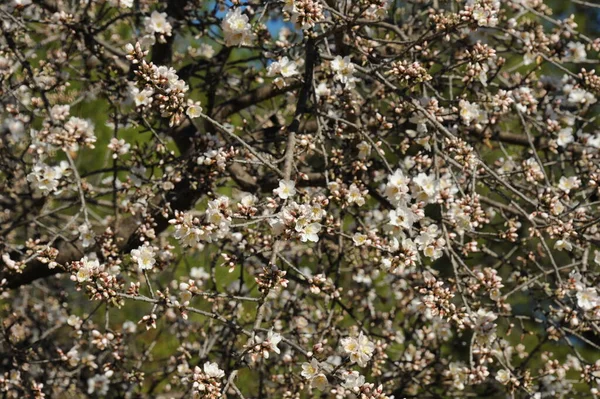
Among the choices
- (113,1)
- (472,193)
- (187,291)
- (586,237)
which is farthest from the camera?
(113,1)

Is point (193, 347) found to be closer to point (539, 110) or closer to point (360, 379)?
point (360, 379)

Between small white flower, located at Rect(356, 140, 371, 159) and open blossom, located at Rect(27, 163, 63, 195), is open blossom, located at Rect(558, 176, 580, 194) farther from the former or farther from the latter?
open blossom, located at Rect(27, 163, 63, 195)

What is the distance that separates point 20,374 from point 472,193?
246cm

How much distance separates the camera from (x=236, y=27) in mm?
2764

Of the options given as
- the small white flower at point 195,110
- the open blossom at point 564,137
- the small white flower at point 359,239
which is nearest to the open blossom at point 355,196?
the small white flower at point 359,239

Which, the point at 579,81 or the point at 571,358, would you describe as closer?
the point at 579,81

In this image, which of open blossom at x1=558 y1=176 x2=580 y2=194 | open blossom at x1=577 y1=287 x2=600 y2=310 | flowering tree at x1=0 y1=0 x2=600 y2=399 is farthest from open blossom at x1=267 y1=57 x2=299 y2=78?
open blossom at x1=577 y1=287 x2=600 y2=310

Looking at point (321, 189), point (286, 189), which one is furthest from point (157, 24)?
point (286, 189)

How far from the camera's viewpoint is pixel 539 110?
4.13 metres

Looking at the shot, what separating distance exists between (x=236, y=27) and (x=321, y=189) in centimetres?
89

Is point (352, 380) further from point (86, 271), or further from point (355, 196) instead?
point (86, 271)

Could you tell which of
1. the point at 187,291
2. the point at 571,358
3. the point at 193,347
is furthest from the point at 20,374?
the point at 571,358

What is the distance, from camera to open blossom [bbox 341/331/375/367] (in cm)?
237

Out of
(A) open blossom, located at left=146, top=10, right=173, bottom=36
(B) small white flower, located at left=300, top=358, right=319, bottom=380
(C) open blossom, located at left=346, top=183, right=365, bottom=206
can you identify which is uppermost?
(A) open blossom, located at left=146, top=10, right=173, bottom=36
